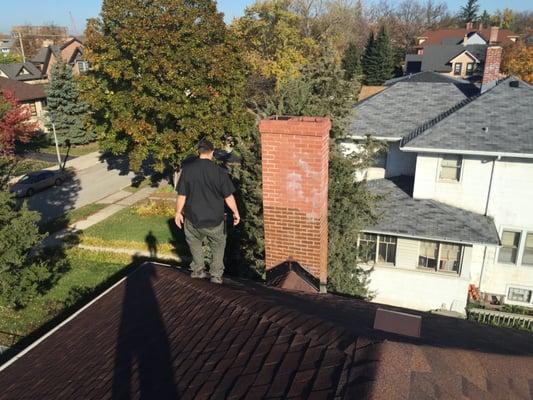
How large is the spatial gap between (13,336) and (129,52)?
14424mm

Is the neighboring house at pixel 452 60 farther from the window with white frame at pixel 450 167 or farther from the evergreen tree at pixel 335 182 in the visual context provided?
the evergreen tree at pixel 335 182

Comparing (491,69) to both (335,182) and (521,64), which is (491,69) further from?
(521,64)

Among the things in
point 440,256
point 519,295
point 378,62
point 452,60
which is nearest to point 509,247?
point 519,295

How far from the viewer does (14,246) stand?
12.9m

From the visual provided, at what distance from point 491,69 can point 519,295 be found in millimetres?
9515

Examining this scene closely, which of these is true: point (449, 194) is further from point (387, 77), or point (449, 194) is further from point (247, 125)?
point (387, 77)

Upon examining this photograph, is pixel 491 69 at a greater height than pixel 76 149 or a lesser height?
greater

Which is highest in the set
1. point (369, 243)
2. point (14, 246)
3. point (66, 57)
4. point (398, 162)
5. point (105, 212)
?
point (66, 57)

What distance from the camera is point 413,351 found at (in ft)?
10.8

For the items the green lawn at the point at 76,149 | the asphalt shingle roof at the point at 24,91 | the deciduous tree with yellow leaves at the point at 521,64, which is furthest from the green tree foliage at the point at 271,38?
the deciduous tree with yellow leaves at the point at 521,64

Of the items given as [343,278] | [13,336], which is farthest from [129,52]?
[343,278]

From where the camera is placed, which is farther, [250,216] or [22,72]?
[22,72]

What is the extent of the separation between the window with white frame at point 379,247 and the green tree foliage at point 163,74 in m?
10.7

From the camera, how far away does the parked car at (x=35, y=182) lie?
25.7 m
